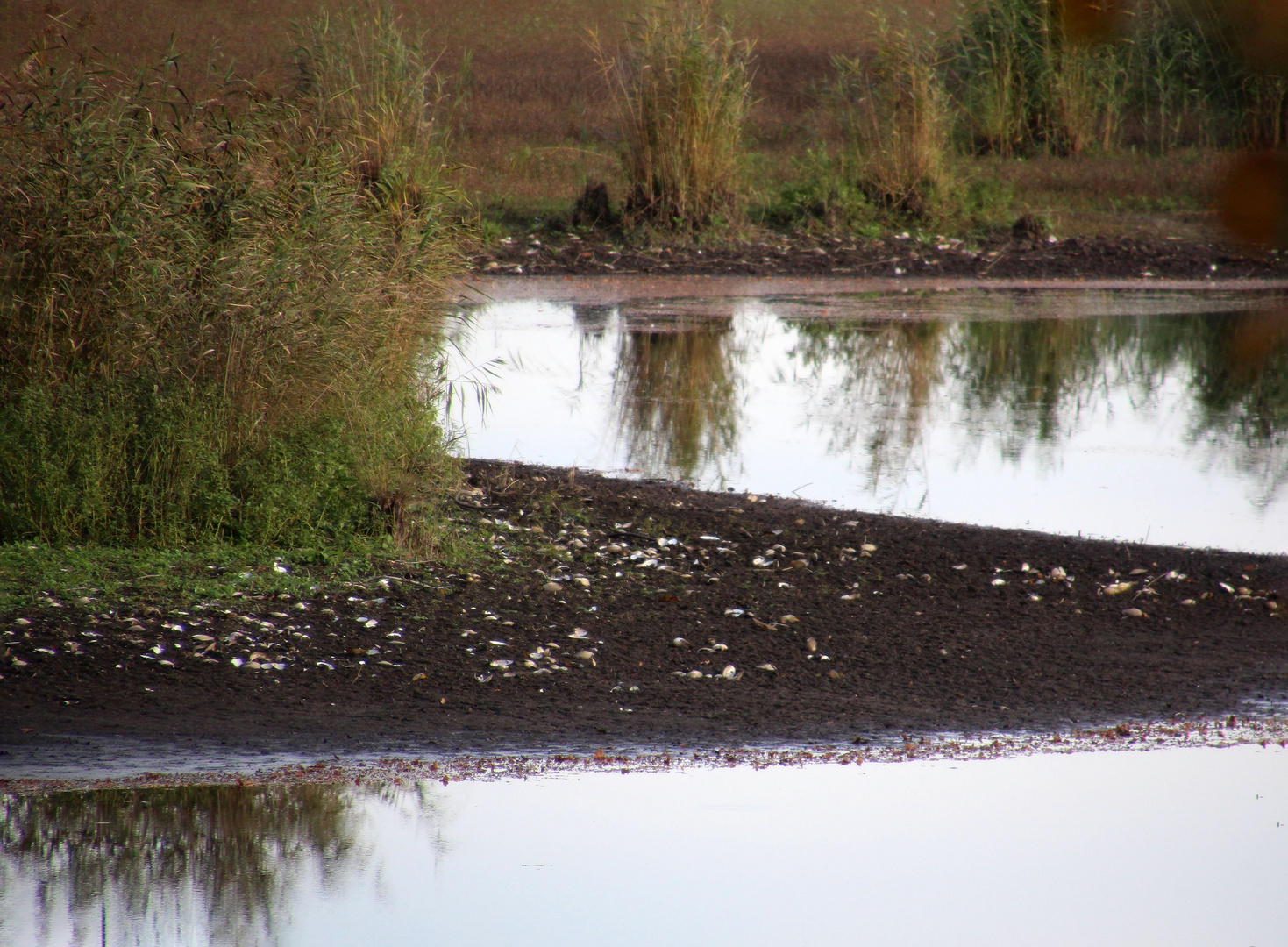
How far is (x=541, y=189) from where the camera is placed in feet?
64.1

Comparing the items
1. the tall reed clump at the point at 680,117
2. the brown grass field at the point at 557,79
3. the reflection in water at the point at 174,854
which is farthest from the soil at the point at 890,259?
the reflection in water at the point at 174,854

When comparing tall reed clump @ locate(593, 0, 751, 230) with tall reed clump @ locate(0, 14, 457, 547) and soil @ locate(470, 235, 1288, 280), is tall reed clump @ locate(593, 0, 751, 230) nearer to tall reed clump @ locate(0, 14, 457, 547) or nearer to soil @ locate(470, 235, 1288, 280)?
soil @ locate(470, 235, 1288, 280)

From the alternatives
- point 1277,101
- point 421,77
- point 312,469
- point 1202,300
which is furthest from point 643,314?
point 1277,101

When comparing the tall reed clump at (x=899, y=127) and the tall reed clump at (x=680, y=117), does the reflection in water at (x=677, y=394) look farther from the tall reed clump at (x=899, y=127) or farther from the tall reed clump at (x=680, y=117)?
the tall reed clump at (x=899, y=127)

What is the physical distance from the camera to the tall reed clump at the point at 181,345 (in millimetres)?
6391

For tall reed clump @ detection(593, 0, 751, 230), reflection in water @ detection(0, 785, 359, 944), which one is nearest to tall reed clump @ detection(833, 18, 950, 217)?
tall reed clump @ detection(593, 0, 751, 230)

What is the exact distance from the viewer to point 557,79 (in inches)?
1158

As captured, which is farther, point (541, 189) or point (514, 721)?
point (541, 189)

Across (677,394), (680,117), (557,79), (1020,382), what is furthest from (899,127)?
(557,79)

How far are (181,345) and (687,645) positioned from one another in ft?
9.16

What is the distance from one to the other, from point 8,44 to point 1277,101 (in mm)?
13752

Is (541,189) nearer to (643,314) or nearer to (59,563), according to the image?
(643,314)

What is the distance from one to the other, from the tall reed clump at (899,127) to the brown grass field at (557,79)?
76 cm

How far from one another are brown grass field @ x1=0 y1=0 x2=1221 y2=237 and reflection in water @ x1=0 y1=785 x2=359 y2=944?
14.4 feet
